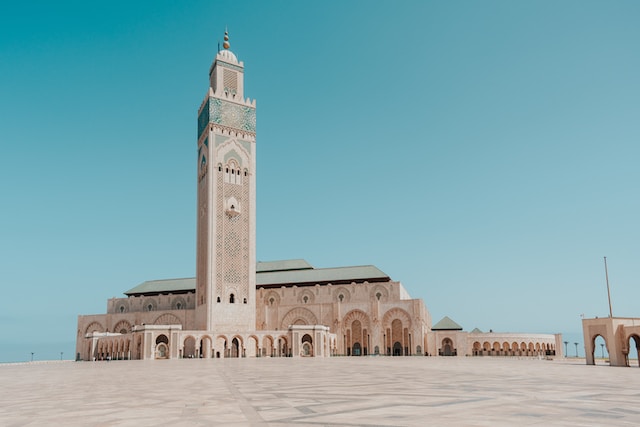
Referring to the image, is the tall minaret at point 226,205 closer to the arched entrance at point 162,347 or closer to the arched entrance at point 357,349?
the arched entrance at point 162,347

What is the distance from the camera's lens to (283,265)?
62.4 m

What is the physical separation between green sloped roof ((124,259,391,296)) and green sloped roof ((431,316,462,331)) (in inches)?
306

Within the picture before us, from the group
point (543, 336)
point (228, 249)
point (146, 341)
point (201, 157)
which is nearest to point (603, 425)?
point (146, 341)

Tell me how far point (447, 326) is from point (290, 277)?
56.5ft

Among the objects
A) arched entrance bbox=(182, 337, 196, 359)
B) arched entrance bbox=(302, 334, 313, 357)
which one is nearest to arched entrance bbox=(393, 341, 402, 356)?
arched entrance bbox=(302, 334, 313, 357)

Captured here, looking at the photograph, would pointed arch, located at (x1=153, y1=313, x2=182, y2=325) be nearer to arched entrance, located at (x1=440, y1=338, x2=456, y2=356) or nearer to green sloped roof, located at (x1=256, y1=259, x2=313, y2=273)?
green sloped roof, located at (x1=256, y1=259, x2=313, y2=273)

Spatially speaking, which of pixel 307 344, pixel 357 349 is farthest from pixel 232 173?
pixel 357 349

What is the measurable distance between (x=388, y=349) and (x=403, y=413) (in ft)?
149

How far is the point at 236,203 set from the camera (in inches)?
2020

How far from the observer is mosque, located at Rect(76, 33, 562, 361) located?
47.5 meters

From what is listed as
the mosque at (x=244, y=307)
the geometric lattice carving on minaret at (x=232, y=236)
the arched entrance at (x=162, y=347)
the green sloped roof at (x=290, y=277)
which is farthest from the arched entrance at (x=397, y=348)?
the arched entrance at (x=162, y=347)

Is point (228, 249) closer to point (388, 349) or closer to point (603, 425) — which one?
point (388, 349)

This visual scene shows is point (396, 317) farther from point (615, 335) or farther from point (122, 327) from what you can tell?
point (122, 327)

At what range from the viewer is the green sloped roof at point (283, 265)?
61781 mm
